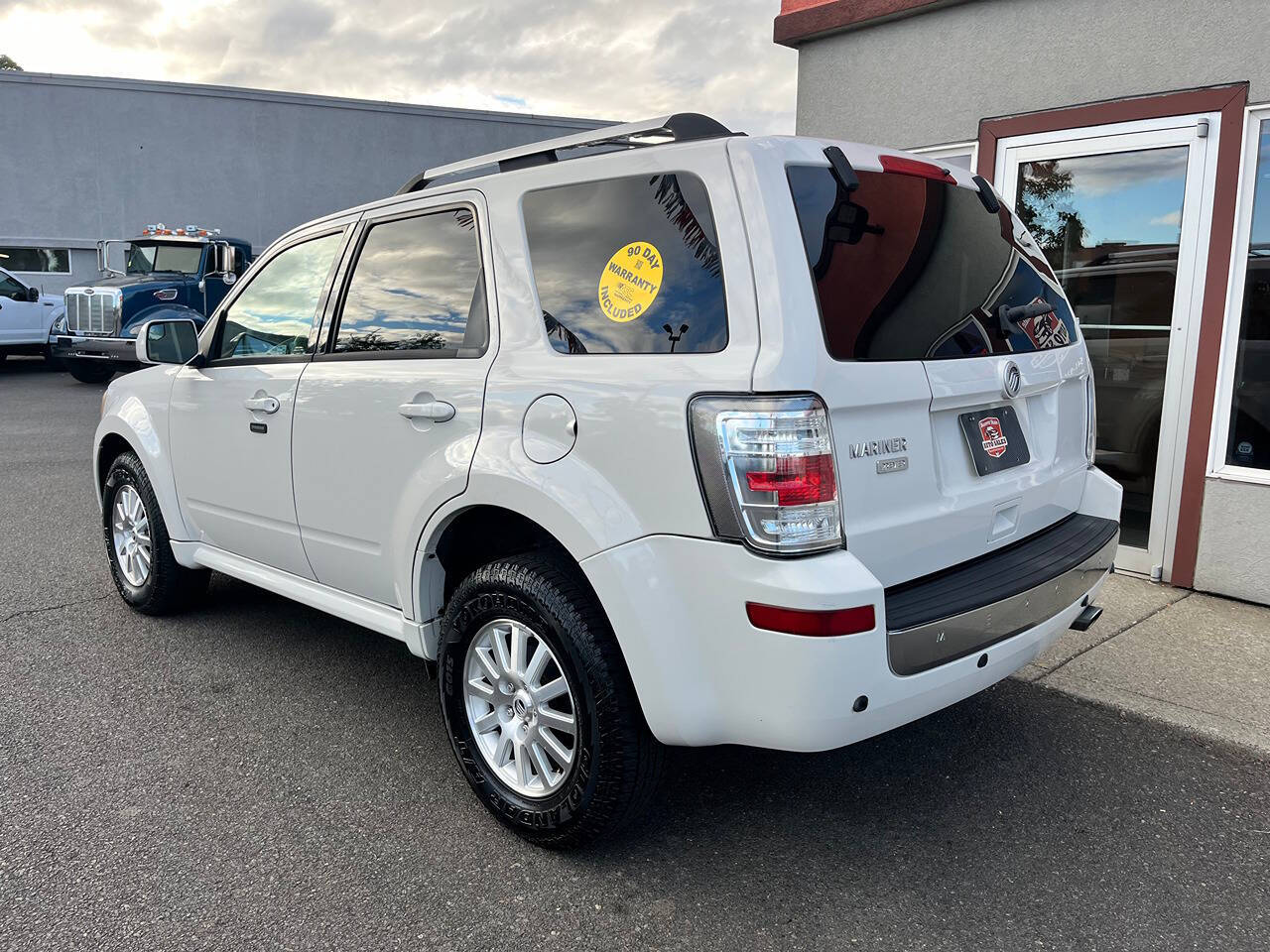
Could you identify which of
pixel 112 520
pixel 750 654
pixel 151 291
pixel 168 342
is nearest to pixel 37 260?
pixel 151 291

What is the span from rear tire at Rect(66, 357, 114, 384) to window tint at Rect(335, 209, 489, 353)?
13919 mm

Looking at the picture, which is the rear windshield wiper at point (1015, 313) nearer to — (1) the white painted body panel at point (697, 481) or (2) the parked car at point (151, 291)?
(1) the white painted body panel at point (697, 481)

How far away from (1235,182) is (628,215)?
3611 millimetres

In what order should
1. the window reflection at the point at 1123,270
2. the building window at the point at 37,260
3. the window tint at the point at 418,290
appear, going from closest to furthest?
the window tint at the point at 418,290
the window reflection at the point at 1123,270
the building window at the point at 37,260

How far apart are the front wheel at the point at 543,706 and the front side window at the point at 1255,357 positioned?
3866 millimetres

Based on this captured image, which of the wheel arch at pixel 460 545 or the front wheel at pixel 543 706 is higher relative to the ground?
the wheel arch at pixel 460 545

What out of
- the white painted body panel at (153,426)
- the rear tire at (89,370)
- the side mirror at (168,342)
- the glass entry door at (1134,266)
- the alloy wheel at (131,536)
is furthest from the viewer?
the rear tire at (89,370)

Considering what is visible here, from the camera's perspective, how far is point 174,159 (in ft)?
67.1

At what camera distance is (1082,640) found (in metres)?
4.43

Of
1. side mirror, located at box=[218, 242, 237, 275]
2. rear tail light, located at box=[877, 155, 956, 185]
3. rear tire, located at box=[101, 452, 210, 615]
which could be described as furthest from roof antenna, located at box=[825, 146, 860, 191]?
side mirror, located at box=[218, 242, 237, 275]

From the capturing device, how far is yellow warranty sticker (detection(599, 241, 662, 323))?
8.44ft

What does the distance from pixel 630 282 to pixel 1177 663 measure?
3049mm

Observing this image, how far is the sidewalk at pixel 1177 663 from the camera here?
12.2 ft

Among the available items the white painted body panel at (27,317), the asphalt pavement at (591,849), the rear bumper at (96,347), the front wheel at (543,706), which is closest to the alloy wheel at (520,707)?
the front wheel at (543,706)
